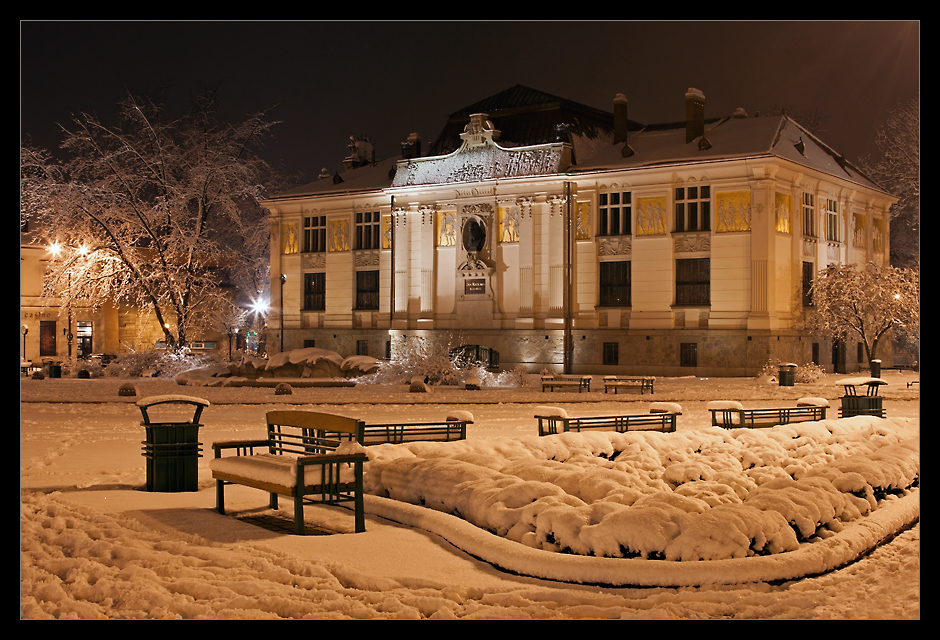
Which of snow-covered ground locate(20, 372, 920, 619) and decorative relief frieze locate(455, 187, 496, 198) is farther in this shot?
decorative relief frieze locate(455, 187, 496, 198)

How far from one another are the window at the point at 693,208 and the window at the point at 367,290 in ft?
62.6

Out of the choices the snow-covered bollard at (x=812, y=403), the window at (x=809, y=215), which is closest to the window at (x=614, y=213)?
the window at (x=809, y=215)

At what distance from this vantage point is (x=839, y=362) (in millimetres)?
48562

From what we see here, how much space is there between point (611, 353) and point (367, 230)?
1763cm

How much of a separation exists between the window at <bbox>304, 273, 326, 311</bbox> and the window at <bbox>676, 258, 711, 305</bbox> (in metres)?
22.8

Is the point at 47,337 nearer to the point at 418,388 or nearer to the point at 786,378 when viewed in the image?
the point at 418,388

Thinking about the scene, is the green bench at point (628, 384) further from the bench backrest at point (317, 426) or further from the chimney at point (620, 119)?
the bench backrest at point (317, 426)

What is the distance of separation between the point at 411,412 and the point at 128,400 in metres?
10.2

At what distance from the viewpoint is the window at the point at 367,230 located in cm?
5712

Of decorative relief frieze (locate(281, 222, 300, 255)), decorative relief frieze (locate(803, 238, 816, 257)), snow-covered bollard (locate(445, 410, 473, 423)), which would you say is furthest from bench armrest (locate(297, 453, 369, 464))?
decorative relief frieze (locate(281, 222, 300, 255))

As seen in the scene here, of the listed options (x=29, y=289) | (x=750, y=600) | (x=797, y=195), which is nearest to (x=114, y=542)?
(x=750, y=600)


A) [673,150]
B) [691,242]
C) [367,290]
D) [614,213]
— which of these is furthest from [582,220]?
[367,290]

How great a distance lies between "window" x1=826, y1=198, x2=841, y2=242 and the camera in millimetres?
48781

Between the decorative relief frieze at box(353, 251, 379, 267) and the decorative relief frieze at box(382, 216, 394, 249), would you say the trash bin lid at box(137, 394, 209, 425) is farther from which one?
the decorative relief frieze at box(353, 251, 379, 267)
